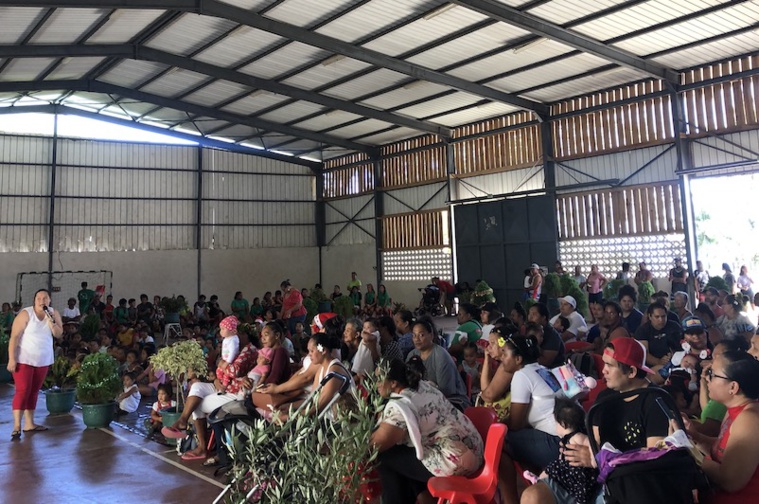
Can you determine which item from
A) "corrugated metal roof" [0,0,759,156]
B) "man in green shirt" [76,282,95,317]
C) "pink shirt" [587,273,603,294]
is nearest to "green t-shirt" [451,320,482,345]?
"corrugated metal roof" [0,0,759,156]

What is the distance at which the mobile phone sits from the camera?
2.34 meters

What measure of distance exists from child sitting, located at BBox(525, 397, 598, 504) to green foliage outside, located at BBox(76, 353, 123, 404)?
5.43m

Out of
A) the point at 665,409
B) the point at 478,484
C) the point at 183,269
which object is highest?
the point at 183,269

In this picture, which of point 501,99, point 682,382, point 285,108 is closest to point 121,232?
point 285,108

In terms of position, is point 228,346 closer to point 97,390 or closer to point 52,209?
point 97,390

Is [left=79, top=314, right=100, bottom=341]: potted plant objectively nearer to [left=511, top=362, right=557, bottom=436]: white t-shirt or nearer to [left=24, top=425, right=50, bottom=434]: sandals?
[left=24, top=425, right=50, bottom=434]: sandals

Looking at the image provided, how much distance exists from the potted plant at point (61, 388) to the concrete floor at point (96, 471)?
2.49ft

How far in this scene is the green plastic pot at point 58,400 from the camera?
24.5 ft

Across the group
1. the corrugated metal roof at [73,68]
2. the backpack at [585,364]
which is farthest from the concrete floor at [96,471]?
the corrugated metal roof at [73,68]

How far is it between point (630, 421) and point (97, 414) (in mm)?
6029

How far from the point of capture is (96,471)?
16.8ft

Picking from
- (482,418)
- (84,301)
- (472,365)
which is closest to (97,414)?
(472,365)

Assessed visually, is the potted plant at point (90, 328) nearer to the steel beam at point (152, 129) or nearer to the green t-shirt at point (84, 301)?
the green t-shirt at point (84, 301)

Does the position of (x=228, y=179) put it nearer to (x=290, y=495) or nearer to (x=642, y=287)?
(x=642, y=287)
